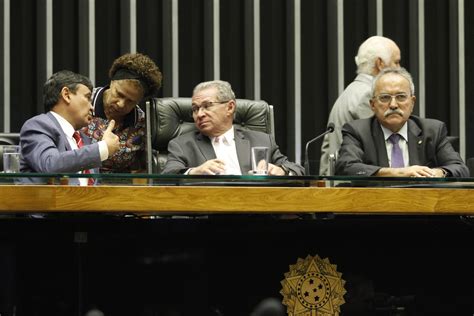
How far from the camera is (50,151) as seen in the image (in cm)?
289

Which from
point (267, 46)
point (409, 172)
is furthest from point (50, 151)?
point (267, 46)

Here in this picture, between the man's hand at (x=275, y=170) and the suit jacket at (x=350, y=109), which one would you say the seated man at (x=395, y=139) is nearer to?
the man's hand at (x=275, y=170)

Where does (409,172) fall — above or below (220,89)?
below

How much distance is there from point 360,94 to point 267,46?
141 cm

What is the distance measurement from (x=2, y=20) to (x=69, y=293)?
10.9 feet

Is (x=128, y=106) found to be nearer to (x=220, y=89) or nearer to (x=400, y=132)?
(x=220, y=89)

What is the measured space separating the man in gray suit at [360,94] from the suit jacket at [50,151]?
129 centimetres

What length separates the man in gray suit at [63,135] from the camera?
2805 mm

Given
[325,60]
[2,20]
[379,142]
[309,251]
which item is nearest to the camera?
[309,251]

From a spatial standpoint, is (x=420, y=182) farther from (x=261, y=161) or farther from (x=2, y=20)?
(x=2, y=20)

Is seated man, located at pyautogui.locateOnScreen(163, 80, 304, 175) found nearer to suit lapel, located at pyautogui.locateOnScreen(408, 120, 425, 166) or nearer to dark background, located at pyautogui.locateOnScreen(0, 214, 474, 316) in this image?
suit lapel, located at pyautogui.locateOnScreen(408, 120, 425, 166)

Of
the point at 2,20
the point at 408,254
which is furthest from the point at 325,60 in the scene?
the point at 408,254

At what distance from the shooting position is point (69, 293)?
210cm

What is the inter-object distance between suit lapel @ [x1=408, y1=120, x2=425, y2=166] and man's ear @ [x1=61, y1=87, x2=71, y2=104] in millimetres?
1188
